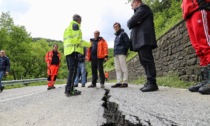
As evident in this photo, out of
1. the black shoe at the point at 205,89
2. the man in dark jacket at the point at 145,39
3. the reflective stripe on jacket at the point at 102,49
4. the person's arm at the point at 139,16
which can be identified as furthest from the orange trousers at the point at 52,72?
the black shoe at the point at 205,89

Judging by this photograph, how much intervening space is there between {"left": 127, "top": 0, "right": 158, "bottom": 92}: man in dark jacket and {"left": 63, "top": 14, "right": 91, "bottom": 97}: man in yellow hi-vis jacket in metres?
1.15

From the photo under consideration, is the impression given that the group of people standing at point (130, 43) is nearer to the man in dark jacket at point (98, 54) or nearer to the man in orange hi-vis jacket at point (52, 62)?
the man in dark jacket at point (98, 54)

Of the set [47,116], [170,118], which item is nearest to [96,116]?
[47,116]

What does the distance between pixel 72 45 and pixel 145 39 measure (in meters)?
1.60

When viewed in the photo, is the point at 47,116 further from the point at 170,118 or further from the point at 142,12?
the point at 142,12

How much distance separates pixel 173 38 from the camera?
693cm

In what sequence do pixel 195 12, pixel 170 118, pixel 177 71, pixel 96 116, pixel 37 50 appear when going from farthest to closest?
pixel 37 50
pixel 177 71
pixel 195 12
pixel 96 116
pixel 170 118

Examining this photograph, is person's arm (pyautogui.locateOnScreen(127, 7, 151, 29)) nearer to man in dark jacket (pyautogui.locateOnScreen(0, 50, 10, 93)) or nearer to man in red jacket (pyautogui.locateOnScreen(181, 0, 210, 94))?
man in red jacket (pyautogui.locateOnScreen(181, 0, 210, 94))

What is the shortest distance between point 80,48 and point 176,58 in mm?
2856

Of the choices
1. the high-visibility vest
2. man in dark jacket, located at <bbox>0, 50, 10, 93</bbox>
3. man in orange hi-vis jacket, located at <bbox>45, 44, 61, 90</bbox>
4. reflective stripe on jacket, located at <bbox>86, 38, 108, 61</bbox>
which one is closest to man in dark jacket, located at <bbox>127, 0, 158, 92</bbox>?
the high-visibility vest

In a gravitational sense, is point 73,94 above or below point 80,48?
below

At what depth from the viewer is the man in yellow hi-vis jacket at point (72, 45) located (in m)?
5.23

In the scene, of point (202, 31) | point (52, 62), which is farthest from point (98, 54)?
point (202, 31)

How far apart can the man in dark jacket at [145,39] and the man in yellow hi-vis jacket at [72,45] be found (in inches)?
45.1
